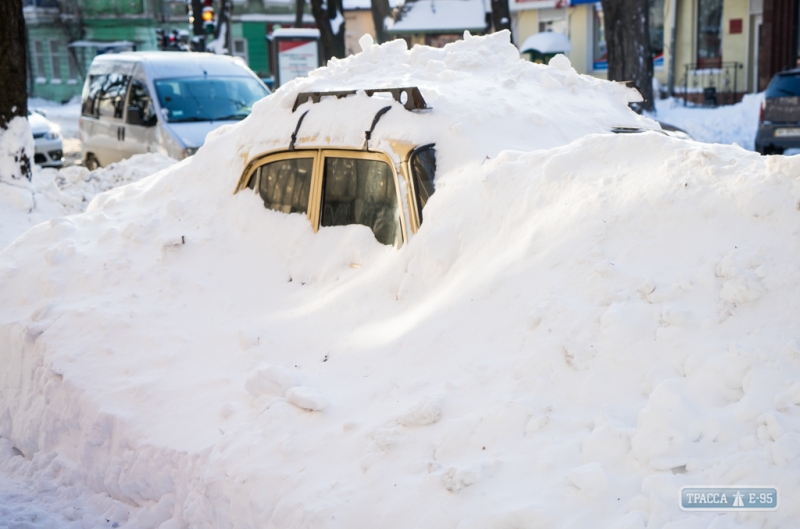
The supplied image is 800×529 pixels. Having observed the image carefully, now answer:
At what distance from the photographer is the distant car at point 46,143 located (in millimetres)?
15297

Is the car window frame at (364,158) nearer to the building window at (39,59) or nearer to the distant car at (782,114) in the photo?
the distant car at (782,114)

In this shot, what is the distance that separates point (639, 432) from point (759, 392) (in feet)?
1.48

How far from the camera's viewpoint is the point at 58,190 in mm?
10797

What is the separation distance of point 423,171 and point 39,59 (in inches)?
1750

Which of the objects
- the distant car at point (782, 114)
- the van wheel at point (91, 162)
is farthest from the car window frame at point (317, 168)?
the distant car at point (782, 114)

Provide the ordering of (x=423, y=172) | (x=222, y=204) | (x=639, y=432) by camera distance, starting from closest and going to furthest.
A: (x=639, y=432)
(x=423, y=172)
(x=222, y=204)

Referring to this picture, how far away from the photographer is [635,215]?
395 cm

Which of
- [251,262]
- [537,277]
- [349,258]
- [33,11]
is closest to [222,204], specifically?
[251,262]

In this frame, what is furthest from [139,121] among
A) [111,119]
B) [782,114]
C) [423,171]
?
[782,114]

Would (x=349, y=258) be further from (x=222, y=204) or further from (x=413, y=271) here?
(x=222, y=204)

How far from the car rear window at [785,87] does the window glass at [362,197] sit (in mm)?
11326

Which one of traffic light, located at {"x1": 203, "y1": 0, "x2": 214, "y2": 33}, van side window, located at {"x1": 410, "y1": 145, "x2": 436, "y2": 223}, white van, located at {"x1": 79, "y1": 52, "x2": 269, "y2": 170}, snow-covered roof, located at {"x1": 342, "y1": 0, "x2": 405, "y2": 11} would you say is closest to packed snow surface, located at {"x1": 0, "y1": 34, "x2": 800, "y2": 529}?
van side window, located at {"x1": 410, "y1": 145, "x2": 436, "y2": 223}

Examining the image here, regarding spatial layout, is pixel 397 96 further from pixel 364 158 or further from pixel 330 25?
pixel 330 25

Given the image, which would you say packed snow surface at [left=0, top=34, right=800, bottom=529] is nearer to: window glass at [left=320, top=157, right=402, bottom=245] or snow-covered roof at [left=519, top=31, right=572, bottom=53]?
window glass at [left=320, top=157, right=402, bottom=245]
